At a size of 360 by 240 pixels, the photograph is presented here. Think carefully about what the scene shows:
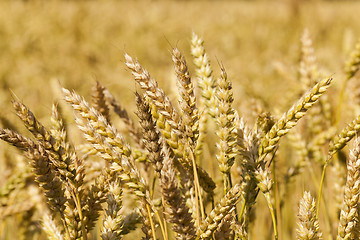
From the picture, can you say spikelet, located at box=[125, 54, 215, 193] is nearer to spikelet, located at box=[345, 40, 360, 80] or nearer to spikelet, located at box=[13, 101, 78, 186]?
spikelet, located at box=[13, 101, 78, 186]

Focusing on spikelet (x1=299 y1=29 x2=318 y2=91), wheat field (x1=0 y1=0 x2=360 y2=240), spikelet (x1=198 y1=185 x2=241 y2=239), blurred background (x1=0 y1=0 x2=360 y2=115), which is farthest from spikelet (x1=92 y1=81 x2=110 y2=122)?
blurred background (x1=0 y1=0 x2=360 y2=115)

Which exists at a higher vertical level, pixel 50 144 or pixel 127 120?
pixel 127 120

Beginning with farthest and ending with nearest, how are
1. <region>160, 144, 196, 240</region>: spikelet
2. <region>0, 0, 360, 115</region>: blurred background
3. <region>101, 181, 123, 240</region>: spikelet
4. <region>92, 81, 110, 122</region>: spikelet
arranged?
<region>0, 0, 360, 115</region>: blurred background → <region>92, 81, 110, 122</region>: spikelet → <region>101, 181, 123, 240</region>: spikelet → <region>160, 144, 196, 240</region>: spikelet

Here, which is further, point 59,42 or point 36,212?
point 59,42

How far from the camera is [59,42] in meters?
5.56

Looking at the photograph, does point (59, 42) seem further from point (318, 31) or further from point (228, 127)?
point (228, 127)

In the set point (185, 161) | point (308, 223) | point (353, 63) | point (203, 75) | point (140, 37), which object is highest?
point (140, 37)

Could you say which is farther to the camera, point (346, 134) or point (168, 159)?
point (346, 134)

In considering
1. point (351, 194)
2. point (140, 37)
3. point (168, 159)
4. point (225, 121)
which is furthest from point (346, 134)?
point (140, 37)

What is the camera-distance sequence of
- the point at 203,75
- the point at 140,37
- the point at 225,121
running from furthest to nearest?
1. the point at 140,37
2. the point at 203,75
3. the point at 225,121

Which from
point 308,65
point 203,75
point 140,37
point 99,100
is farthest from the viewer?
point 140,37

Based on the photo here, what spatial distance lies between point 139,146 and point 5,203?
483 millimetres

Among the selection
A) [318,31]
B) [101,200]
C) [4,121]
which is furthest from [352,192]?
[318,31]

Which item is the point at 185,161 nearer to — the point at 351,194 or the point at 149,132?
the point at 149,132
